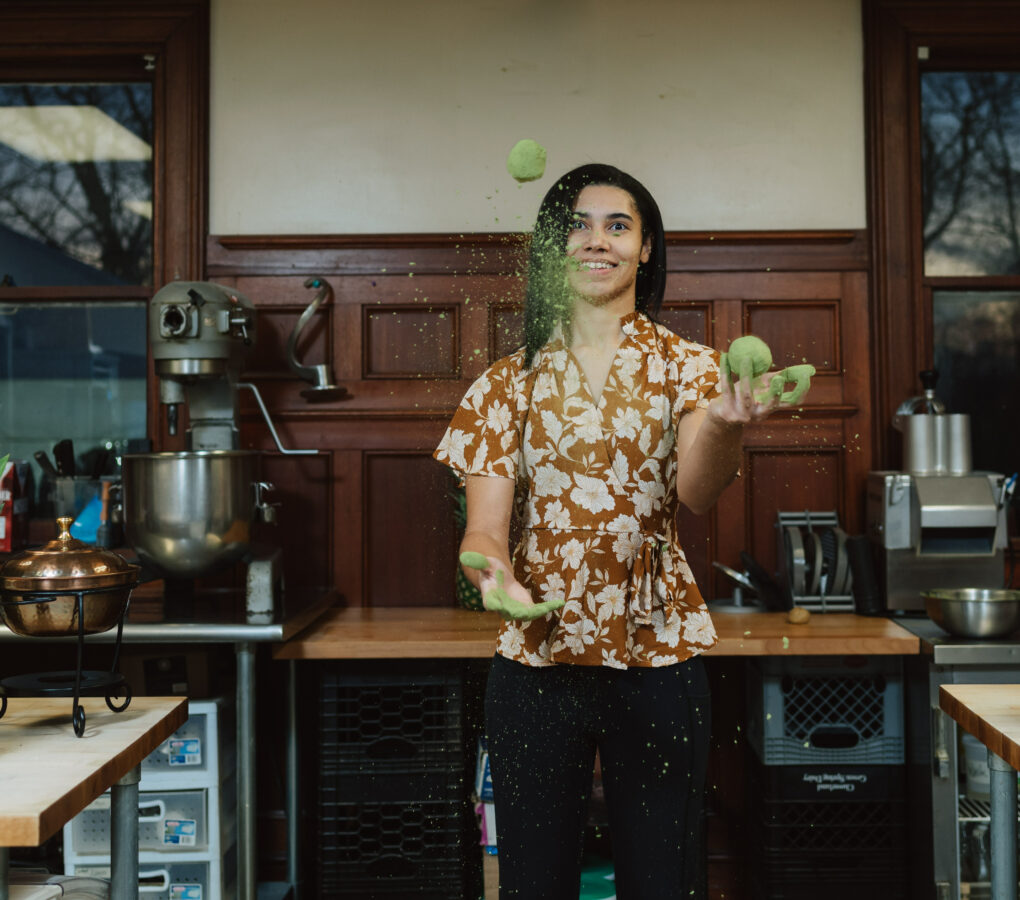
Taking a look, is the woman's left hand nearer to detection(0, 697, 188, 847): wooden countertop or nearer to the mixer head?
detection(0, 697, 188, 847): wooden countertop

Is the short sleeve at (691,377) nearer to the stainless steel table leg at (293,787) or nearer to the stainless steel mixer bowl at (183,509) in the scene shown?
the stainless steel mixer bowl at (183,509)

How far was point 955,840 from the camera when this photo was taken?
2355 mm

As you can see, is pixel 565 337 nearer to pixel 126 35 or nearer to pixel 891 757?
pixel 891 757

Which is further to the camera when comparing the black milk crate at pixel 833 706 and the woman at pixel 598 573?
the black milk crate at pixel 833 706

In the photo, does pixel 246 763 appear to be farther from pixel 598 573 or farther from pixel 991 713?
pixel 991 713

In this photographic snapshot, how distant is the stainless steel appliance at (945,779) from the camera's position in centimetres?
235

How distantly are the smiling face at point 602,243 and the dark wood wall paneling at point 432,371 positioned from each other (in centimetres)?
154

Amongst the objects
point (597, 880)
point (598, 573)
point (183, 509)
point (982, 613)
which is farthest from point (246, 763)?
point (982, 613)

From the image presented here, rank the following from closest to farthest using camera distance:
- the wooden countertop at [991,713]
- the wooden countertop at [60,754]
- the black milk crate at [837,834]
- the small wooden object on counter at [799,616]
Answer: the wooden countertop at [60,754] < the wooden countertop at [991,713] < the black milk crate at [837,834] < the small wooden object on counter at [799,616]

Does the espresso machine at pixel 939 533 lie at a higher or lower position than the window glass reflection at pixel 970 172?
lower

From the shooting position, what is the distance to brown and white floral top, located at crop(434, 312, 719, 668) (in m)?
1.46

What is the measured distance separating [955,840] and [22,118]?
3.39m

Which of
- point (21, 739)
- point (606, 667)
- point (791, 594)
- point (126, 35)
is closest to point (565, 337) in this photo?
point (606, 667)

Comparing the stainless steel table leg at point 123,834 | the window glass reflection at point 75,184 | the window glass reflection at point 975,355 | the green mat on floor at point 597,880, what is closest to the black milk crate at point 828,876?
the green mat on floor at point 597,880
